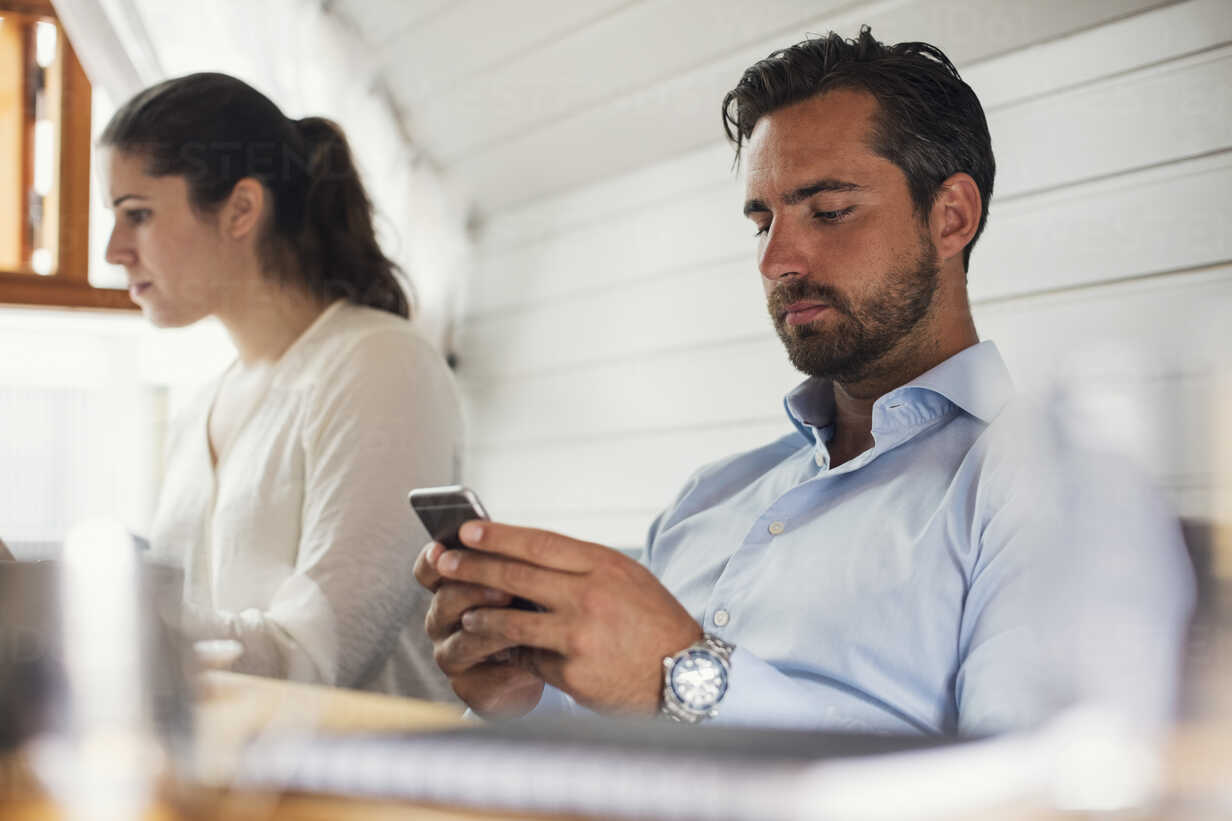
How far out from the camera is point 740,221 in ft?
4.49

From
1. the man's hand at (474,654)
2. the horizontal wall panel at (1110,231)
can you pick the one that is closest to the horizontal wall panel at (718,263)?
the horizontal wall panel at (1110,231)

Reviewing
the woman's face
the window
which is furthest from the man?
the window

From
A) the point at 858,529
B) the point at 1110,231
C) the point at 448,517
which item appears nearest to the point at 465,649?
the point at 448,517

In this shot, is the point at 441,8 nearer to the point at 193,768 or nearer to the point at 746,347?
the point at 746,347

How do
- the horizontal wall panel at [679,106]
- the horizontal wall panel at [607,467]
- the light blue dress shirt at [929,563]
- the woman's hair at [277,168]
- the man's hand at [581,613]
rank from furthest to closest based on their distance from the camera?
the horizontal wall panel at [607,467], the woman's hair at [277,168], the horizontal wall panel at [679,106], the man's hand at [581,613], the light blue dress shirt at [929,563]

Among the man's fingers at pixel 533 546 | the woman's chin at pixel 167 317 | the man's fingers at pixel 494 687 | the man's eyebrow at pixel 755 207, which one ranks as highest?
the woman's chin at pixel 167 317

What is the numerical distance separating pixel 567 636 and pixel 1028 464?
1.06 feet

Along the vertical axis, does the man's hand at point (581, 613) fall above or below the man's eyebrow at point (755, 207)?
below

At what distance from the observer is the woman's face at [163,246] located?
1.35 meters

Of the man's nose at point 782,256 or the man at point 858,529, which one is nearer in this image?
the man at point 858,529

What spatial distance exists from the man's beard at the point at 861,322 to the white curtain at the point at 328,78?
103cm

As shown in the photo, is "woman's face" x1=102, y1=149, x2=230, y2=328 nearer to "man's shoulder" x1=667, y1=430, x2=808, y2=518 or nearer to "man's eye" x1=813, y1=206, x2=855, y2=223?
"man's shoulder" x1=667, y1=430, x2=808, y2=518

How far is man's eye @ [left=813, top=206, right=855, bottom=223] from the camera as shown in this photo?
36.7 inches

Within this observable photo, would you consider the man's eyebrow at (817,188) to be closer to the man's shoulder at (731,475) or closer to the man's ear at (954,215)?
the man's ear at (954,215)
